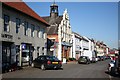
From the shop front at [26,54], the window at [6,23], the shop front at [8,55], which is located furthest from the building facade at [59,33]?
the window at [6,23]

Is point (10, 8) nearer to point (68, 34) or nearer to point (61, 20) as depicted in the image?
point (61, 20)

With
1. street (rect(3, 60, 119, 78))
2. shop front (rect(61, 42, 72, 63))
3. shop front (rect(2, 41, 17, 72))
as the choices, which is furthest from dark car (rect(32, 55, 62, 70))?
shop front (rect(61, 42, 72, 63))

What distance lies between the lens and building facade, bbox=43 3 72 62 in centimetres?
5478

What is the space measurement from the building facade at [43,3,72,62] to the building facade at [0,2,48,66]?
1268 centimetres

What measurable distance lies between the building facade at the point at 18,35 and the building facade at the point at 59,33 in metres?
12.7

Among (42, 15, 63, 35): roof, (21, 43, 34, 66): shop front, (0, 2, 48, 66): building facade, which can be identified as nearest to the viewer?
(0, 2, 48, 66): building facade

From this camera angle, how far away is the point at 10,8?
90.6 feet

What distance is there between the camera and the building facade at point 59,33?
2157 inches

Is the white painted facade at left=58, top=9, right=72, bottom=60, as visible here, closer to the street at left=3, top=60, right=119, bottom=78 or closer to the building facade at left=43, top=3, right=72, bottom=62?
the building facade at left=43, top=3, right=72, bottom=62

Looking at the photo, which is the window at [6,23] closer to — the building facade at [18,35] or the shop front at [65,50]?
the building facade at [18,35]

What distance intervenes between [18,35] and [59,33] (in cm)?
2539

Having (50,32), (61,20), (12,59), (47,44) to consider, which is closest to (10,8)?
(12,59)

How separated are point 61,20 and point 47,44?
46.3 feet

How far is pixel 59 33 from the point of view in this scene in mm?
55250
